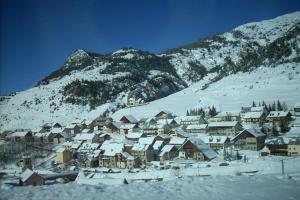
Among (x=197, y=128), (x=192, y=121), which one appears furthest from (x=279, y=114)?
(x=192, y=121)

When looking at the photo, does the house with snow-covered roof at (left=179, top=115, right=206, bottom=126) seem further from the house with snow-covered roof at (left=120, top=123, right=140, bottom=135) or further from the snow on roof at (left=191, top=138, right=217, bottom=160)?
the snow on roof at (left=191, top=138, right=217, bottom=160)

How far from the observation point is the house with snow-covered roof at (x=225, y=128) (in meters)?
50.0

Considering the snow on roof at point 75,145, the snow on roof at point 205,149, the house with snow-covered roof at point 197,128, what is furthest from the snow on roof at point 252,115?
the snow on roof at point 75,145

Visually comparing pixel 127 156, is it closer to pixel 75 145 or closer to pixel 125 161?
pixel 125 161

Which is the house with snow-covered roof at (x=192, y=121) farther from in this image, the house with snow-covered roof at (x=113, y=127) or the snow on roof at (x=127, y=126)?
the house with snow-covered roof at (x=113, y=127)

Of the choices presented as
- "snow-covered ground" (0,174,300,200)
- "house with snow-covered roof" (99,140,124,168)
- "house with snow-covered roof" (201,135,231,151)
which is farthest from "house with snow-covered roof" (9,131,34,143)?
"snow-covered ground" (0,174,300,200)

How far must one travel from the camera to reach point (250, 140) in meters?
41.2

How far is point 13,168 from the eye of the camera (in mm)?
43406

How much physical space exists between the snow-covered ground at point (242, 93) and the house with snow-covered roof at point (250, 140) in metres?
25.3

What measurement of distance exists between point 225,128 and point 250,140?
9776 millimetres

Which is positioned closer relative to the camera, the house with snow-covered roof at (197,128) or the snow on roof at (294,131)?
the snow on roof at (294,131)

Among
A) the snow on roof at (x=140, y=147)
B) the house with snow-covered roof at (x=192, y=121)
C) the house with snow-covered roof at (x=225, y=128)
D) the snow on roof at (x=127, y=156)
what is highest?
the house with snow-covered roof at (x=192, y=121)

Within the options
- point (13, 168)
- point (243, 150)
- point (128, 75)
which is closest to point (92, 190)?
point (243, 150)

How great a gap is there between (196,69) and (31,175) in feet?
519
